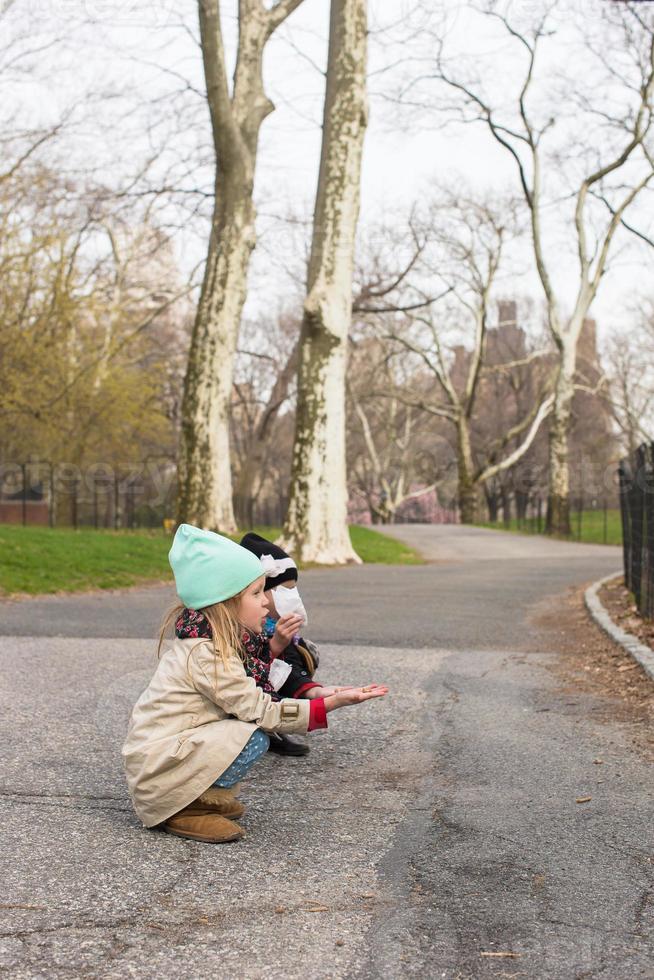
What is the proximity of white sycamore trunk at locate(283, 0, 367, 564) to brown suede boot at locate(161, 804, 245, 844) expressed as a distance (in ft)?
46.5

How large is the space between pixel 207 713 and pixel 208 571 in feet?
1.70

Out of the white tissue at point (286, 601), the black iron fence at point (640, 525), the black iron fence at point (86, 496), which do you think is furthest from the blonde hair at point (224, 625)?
the black iron fence at point (86, 496)

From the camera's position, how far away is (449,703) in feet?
22.0

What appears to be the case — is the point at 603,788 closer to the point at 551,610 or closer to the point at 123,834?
the point at 123,834

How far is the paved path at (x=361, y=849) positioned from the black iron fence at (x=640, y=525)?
248cm

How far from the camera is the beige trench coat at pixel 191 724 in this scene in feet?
12.9

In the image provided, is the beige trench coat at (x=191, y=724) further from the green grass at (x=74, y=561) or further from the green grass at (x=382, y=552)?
the green grass at (x=382, y=552)

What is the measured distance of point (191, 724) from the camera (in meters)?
4.02

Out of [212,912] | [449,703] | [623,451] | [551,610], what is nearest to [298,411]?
[551,610]

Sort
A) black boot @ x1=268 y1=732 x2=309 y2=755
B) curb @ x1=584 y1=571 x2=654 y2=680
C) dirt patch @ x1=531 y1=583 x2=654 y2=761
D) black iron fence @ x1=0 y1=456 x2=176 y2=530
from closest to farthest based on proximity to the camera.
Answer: black boot @ x1=268 y1=732 x2=309 y2=755, dirt patch @ x1=531 y1=583 x2=654 y2=761, curb @ x1=584 y1=571 x2=654 y2=680, black iron fence @ x1=0 y1=456 x2=176 y2=530

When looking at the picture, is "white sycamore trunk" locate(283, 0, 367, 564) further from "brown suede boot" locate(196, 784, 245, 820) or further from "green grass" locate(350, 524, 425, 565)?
"brown suede boot" locate(196, 784, 245, 820)

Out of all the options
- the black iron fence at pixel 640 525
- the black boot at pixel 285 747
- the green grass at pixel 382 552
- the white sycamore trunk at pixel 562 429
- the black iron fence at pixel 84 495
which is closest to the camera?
the black boot at pixel 285 747

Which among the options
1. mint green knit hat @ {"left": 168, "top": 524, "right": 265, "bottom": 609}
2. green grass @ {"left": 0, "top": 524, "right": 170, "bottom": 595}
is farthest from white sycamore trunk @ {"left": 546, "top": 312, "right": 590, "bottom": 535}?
mint green knit hat @ {"left": 168, "top": 524, "right": 265, "bottom": 609}

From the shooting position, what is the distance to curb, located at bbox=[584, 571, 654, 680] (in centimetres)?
758
